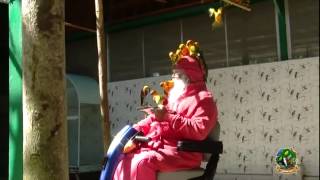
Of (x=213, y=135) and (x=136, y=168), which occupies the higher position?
(x=213, y=135)

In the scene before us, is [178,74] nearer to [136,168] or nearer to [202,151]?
[202,151]

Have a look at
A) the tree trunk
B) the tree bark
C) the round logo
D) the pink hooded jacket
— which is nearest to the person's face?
the pink hooded jacket

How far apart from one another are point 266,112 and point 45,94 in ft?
22.5

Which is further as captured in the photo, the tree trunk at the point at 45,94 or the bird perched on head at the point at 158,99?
the bird perched on head at the point at 158,99

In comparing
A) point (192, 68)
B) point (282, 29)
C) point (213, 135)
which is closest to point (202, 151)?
point (213, 135)

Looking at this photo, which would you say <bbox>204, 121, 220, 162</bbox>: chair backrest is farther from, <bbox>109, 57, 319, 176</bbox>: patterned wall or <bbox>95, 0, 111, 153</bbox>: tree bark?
<bbox>109, 57, 319, 176</bbox>: patterned wall

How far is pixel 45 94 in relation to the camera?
1.96 m

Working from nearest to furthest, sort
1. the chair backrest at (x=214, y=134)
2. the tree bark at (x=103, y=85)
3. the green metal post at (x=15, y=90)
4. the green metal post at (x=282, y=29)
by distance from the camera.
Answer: the chair backrest at (x=214, y=134), the green metal post at (x=15, y=90), the tree bark at (x=103, y=85), the green metal post at (x=282, y=29)

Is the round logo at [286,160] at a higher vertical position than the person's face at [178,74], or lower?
lower

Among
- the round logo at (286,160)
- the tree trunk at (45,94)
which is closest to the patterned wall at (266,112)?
the round logo at (286,160)

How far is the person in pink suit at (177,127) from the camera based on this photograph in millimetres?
3100

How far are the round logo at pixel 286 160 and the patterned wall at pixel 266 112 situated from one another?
10 cm

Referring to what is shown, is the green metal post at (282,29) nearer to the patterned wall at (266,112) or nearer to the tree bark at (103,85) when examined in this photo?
the patterned wall at (266,112)
